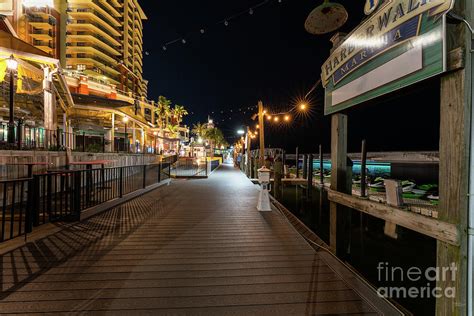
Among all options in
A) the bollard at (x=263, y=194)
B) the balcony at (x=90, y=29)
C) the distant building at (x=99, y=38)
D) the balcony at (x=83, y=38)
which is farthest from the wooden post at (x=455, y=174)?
the balcony at (x=90, y=29)

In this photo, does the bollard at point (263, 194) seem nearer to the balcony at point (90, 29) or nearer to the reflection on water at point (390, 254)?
the reflection on water at point (390, 254)

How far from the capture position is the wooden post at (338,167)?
4.00 metres

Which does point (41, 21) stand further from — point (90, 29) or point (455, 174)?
point (455, 174)

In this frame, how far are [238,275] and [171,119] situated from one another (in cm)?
5491

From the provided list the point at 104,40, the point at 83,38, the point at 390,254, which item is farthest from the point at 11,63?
the point at 104,40

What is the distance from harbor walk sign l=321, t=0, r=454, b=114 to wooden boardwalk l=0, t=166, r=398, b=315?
2391 millimetres

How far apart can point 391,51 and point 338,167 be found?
1.91m

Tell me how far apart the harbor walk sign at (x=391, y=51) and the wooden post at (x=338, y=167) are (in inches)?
13.5

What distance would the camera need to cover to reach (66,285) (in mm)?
2971

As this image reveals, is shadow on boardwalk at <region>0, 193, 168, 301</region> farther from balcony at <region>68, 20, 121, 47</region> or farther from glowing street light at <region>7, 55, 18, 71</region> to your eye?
balcony at <region>68, 20, 121, 47</region>

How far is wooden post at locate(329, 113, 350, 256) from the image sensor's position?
3996mm

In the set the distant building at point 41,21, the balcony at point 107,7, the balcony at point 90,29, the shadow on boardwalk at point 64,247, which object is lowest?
the shadow on boardwalk at point 64,247

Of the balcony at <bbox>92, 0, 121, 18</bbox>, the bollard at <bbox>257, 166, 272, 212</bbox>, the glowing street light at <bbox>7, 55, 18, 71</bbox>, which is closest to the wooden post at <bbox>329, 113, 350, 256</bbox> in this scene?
the bollard at <bbox>257, 166, 272, 212</bbox>

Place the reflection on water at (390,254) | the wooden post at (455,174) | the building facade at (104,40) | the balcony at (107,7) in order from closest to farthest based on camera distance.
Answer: the wooden post at (455,174) → the reflection on water at (390,254) → the building facade at (104,40) → the balcony at (107,7)
